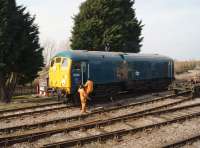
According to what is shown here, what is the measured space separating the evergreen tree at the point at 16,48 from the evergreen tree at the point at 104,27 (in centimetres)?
947

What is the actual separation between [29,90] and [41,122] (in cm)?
1883

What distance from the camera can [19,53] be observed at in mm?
23109

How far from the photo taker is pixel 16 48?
2305cm

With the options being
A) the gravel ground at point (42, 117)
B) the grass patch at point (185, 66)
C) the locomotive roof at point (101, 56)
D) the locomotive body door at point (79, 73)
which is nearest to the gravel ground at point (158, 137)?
the gravel ground at point (42, 117)

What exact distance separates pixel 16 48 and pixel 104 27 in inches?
527

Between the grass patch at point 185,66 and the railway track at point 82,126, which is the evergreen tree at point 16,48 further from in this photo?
the grass patch at point 185,66

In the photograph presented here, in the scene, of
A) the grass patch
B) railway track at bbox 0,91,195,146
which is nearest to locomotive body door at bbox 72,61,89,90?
railway track at bbox 0,91,195,146

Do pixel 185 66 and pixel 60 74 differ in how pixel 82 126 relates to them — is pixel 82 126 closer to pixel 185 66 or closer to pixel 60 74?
pixel 60 74

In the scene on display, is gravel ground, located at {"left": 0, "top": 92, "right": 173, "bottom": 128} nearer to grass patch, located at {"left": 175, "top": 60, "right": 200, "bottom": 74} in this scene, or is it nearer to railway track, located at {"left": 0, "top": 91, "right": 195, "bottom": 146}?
railway track, located at {"left": 0, "top": 91, "right": 195, "bottom": 146}

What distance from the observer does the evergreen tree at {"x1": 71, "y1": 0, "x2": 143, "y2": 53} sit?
33594 millimetres

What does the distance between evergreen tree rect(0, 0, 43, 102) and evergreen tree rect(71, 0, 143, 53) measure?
947 cm

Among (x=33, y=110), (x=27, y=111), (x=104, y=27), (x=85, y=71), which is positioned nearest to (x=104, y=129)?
(x=27, y=111)

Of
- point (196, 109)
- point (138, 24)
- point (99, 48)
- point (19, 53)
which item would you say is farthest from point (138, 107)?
point (138, 24)

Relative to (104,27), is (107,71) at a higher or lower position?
lower
